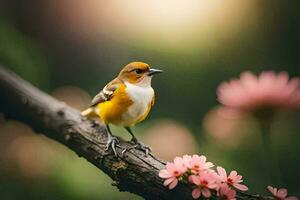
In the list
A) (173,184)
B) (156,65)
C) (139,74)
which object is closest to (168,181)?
(173,184)

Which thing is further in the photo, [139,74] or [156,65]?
[156,65]

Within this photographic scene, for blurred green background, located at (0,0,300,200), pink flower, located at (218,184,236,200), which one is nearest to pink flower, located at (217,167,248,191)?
pink flower, located at (218,184,236,200)

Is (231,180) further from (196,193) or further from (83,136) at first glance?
(83,136)

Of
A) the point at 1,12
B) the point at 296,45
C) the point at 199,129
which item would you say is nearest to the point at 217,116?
the point at 199,129

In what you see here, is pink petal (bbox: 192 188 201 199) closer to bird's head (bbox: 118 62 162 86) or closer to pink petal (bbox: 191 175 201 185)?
pink petal (bbox: 191 175 201 185)

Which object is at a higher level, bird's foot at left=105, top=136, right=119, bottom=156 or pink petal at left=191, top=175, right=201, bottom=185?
bird's foot at left=105, top=136, right=119, bottom=156

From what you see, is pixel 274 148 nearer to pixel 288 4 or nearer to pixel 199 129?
pixel 199 129
